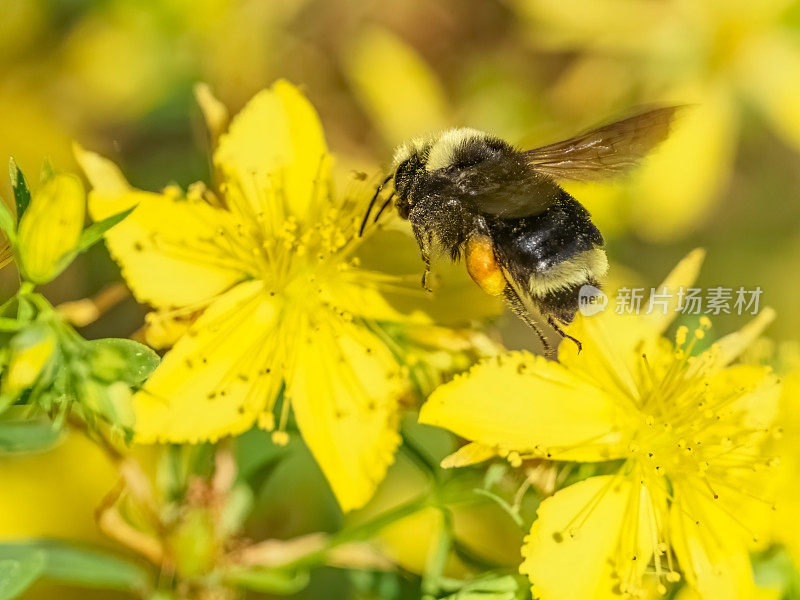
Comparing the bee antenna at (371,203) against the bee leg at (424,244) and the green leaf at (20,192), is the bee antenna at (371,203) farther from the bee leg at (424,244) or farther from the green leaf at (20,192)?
the green leaf at (20,192)

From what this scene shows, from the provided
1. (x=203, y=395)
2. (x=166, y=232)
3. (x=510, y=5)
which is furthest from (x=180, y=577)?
(x=510, y=5)

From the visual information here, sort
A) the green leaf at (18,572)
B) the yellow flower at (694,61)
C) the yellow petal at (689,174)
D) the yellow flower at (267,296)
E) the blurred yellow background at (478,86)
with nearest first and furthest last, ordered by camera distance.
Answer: the green leaf at (18,572) < the yellow flower at (267,296) < the blurred yellow background at (478,86) < the yellow petal at (689,174) < the yellow flower at (694,61)

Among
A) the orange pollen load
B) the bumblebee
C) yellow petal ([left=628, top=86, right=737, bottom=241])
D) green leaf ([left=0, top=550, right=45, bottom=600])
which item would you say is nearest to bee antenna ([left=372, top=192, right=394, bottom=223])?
the bumblebee

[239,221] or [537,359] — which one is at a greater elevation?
[239,221]

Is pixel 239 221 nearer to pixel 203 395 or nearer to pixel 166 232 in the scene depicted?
pixel 166 232

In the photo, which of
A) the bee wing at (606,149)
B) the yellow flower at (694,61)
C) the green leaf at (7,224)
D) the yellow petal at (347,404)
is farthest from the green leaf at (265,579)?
the yellow flower at (694,61)

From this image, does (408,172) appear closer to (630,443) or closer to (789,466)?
(630,443)
